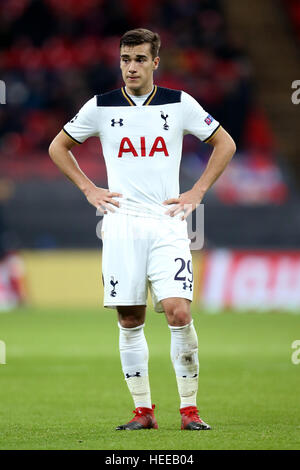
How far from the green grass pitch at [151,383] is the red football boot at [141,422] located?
13 cm

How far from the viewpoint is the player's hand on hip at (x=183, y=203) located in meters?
6.43

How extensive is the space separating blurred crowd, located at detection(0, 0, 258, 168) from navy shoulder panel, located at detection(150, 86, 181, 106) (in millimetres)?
14008

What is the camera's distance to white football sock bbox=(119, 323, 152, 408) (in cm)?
655

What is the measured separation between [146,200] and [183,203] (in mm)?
250

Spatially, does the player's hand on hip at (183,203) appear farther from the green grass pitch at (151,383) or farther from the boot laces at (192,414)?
the green grass pitch at (151,383)

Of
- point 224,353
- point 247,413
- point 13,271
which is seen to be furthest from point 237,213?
point 247,413

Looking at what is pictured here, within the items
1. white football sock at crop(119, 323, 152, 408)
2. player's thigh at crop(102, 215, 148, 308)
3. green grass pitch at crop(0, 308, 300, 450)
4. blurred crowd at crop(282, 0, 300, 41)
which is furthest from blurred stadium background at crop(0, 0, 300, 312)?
player's thigh at crop(102, 215, 148, 308)

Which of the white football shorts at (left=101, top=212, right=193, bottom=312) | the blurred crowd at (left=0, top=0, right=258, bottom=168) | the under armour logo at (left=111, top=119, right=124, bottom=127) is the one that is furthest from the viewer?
the blurred crowd at (left=0, top=0, right=258, bottom=168)

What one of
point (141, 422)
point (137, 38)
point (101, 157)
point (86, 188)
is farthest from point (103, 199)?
point (101, 157)

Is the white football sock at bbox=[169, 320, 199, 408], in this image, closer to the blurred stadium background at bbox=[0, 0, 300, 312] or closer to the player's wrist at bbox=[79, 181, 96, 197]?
the player's wrist at bbox=[79, 181, 96, 197]

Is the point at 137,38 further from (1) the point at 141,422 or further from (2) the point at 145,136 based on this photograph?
(1) the point at 141,422

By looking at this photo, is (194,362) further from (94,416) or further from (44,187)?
(44,187)

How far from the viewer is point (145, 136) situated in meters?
6.43

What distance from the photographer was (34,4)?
76.2 feet
